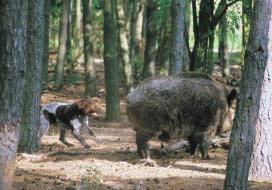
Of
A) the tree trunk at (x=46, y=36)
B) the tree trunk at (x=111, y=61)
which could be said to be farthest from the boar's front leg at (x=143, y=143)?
the tree trunk at (x=46, y=36)

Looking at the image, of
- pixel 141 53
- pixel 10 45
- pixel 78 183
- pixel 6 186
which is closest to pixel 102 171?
pixel 78 183

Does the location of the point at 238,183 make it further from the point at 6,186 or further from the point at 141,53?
the point at 141,53

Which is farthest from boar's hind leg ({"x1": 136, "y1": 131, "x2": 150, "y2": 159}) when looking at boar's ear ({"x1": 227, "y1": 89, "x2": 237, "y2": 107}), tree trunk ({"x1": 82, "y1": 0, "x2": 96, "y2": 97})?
tree trunk ({"x1": 82, "y1": 0, "x2": 96, "y2": 97})

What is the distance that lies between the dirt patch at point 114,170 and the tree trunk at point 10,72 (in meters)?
1.55

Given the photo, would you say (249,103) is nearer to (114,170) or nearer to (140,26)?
(114,170)

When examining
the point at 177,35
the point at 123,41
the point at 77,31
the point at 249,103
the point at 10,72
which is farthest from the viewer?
the point at 77,31

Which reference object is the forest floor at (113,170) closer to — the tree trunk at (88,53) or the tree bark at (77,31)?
the tree trunk at (88,53)

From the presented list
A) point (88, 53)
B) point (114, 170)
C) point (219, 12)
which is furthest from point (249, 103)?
point (88, 53)

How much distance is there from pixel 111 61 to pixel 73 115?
5735 millimetres

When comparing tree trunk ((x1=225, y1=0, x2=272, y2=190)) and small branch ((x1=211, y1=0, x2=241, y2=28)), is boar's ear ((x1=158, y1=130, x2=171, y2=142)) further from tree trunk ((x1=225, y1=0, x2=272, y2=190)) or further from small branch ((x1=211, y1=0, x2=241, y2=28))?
small branch ((x1=211, y1=0, x2=241, y2=28))

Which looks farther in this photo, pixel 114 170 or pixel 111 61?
pixel 111 61

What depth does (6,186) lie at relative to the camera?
7.09 m

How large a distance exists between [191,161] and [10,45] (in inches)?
221

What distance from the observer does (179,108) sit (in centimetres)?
1130
